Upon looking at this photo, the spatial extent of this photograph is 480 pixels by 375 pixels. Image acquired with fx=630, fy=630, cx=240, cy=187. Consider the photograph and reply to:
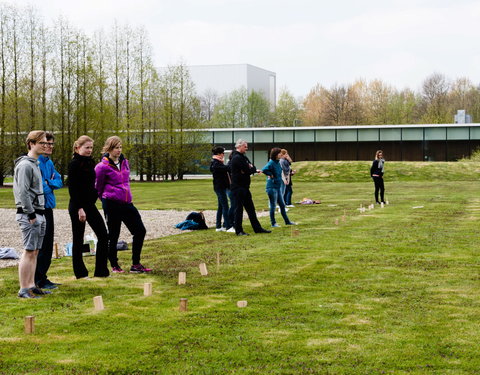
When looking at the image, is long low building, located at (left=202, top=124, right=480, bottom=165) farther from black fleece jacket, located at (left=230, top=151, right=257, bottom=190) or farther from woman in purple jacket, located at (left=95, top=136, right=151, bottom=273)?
woman in purple jacket, located at (left=95, top=136, right=151, bottom=273)

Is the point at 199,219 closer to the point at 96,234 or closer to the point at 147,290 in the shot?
the point at 96,234

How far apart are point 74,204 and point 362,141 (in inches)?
2296

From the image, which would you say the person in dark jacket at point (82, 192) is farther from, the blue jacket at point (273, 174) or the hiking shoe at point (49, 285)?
the blue jacket at point (273, 174)

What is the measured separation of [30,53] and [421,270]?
140 ft

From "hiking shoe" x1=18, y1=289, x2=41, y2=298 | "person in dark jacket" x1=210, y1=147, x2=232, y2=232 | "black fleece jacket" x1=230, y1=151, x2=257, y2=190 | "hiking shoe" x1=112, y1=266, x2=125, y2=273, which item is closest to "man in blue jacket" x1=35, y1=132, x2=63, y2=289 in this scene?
"hiking shoe" x1=18, y1=289, x2=41, y2=298

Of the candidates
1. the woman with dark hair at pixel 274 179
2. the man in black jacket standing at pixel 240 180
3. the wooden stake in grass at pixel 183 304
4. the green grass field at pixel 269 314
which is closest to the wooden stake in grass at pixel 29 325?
the green grass field at pixel 269 314

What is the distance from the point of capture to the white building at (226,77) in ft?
317

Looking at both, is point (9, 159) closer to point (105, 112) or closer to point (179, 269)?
point (105, 112)

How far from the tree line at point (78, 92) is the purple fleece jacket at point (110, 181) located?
38.3 metres

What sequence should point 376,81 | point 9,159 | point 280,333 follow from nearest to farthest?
point 280,333 < point 9,159 < point 376,81

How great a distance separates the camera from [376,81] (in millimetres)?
84250

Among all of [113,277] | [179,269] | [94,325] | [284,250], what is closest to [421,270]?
[284,250]

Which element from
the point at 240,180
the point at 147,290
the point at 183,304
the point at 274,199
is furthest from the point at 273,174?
the point at 183,304

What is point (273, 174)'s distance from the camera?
14.5 m
